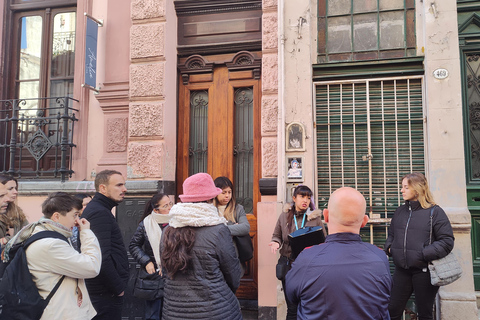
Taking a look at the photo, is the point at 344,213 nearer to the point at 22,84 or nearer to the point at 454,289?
the point at 454,289

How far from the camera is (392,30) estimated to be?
230 inches

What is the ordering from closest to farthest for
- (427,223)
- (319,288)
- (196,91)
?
(319,288), (427,223), (196,91)

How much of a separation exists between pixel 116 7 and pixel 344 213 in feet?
19.8

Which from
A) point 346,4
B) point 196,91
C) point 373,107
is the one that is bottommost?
point 373,107

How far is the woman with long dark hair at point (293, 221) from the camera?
4578mm

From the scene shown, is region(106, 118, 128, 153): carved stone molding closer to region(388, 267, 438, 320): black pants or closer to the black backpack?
the black backpack

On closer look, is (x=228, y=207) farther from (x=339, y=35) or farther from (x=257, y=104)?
(x=339, y=35)

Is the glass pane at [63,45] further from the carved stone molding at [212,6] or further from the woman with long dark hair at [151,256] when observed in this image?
the woman with long dark hair at [151,256]

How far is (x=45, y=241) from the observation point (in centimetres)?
283

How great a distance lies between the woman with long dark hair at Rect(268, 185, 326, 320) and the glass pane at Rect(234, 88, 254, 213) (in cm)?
154

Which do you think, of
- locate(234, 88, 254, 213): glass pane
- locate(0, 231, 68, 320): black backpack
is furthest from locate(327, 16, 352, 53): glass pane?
locate(0, 231, 68, 320): black backpack

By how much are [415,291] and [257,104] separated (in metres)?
3.42

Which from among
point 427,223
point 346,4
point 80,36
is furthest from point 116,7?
point 427,223

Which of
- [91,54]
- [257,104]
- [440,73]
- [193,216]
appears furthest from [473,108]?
[91,54]
